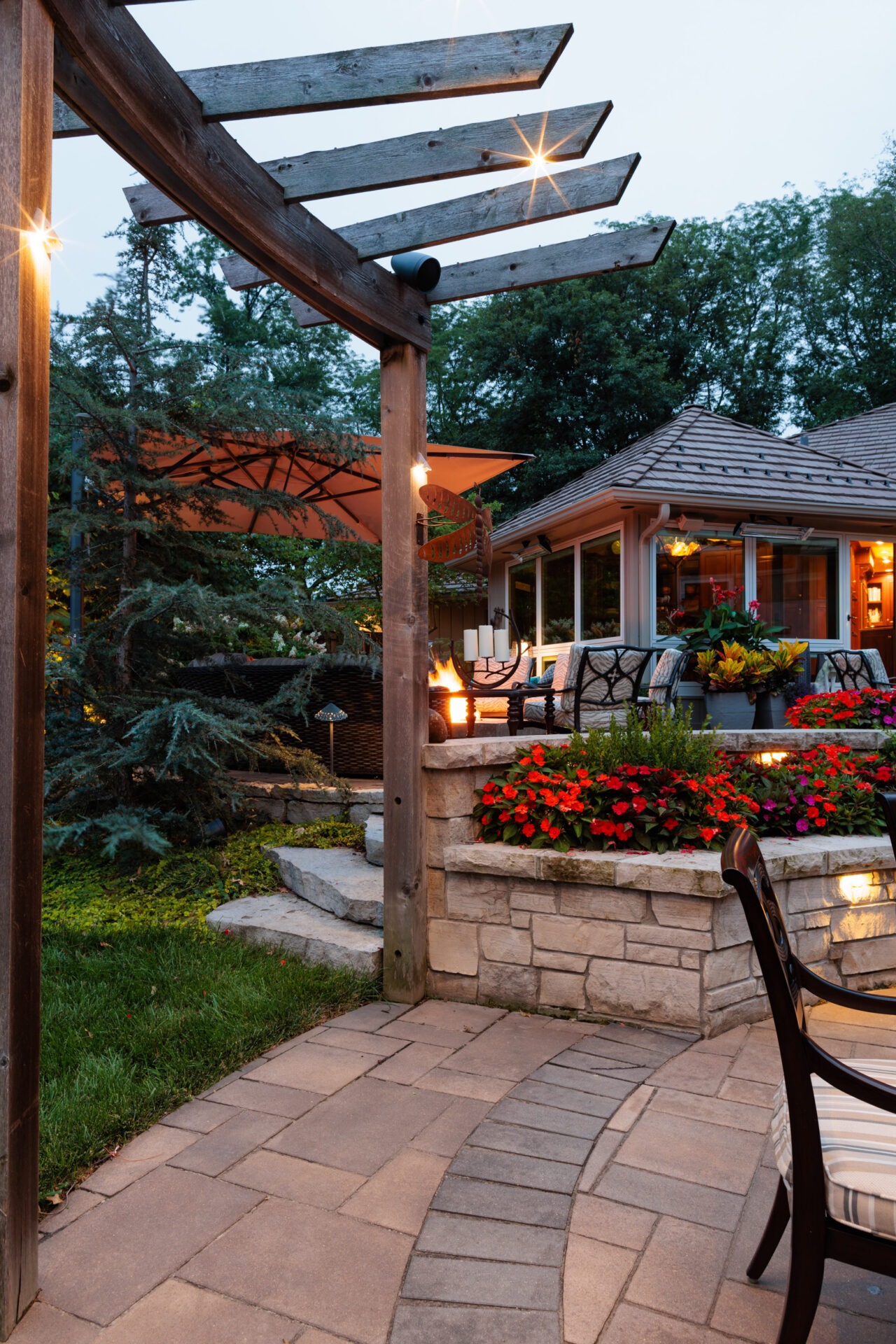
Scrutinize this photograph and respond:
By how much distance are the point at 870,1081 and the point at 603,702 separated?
4.55 meters

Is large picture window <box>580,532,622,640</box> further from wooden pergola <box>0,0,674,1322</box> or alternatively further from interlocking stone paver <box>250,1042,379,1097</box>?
interlocking stone paver <box>250,1042,379,1097</box>

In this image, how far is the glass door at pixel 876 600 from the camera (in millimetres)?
10414

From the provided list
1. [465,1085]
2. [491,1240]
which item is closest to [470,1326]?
[491,1240]

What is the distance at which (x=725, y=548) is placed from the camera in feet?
27.8

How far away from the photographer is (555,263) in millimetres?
3256

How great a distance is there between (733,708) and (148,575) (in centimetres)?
389

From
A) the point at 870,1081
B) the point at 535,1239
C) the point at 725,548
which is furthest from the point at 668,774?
the point at 725,548

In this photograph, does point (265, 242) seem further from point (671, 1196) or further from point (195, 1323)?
point (671, 1196)

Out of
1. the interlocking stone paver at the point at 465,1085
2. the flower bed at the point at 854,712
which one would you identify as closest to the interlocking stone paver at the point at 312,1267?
the interlocking stone paver at the point at 465,1085

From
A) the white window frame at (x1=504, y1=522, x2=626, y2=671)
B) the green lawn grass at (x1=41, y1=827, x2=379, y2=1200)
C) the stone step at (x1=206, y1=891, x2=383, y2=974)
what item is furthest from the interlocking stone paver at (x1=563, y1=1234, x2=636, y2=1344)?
the white window frame at (x1=504, y1=522, x2=626, y2=671)

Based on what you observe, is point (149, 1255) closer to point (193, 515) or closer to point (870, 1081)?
point (870, 1081)

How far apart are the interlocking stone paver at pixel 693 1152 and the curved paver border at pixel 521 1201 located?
6cm

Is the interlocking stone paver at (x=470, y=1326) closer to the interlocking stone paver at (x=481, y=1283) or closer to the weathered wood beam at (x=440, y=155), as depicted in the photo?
the interlocking stone paver at (x=481, y=1283)

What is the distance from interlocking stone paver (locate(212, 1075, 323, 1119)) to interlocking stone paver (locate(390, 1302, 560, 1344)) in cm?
85
